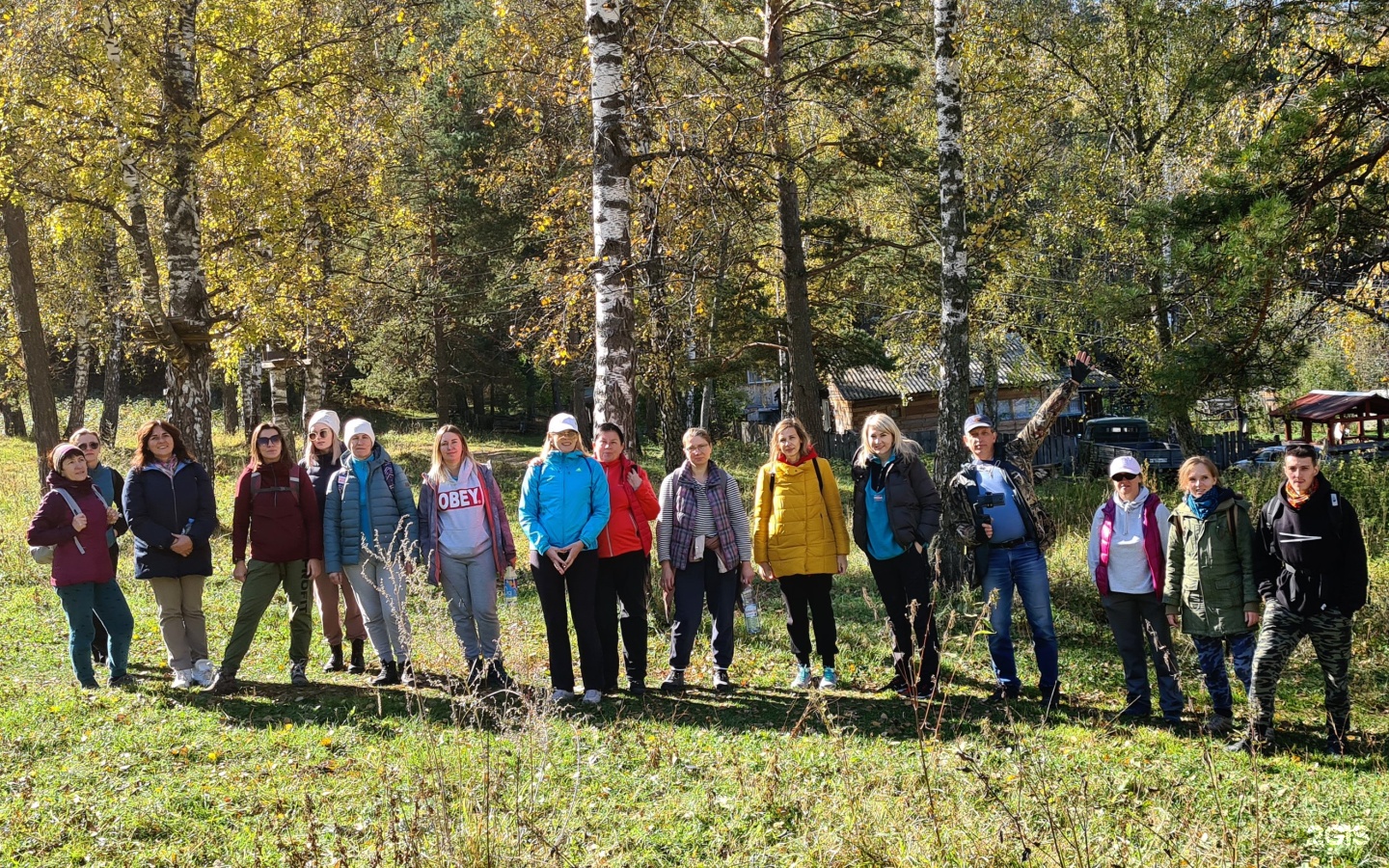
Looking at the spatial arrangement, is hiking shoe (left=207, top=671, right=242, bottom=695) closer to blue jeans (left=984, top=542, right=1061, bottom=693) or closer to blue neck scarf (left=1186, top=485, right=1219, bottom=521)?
blue jeans (left=984, top=542, right=1061, bottom=693)

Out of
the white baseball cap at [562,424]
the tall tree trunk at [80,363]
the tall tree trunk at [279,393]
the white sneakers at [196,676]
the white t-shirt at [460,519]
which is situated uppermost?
the tall tree trunk at [80,363]

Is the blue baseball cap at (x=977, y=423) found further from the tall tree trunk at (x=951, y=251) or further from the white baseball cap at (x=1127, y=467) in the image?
the tall tree trunk at (x=951, y=251)

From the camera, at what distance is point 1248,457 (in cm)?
2384

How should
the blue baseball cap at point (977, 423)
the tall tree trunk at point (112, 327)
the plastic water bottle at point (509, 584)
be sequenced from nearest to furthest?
the plastic water bottle at point (509, 584) < the blue baseball cap at point (977, 423) < the tall tree trunk at point (112, 327)

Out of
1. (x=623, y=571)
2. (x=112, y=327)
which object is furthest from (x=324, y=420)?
(x=112, y=327)

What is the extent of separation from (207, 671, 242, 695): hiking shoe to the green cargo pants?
0.03m

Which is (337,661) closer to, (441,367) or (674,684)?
(674,684)

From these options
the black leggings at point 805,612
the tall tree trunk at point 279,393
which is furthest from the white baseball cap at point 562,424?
the tall tree trunk at point 279,393

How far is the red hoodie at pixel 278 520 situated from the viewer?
6.75 metres

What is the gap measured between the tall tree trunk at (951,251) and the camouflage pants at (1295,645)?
3921 millimetres

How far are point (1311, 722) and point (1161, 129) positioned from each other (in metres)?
11.6

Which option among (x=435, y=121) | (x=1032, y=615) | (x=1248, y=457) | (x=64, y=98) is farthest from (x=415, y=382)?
(x=1032, y=615)

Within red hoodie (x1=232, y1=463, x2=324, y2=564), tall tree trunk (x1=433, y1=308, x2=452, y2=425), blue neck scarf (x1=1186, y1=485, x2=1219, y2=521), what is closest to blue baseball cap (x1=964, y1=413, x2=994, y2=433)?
blue neck scarf (x1=1186, y1=485, x2=1219, y2=521)

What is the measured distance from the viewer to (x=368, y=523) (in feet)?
21.9
